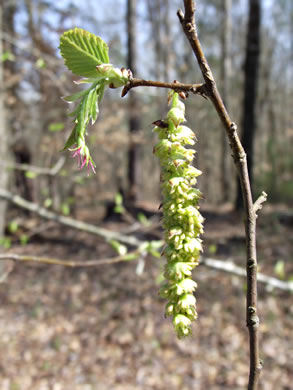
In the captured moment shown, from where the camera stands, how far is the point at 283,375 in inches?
163

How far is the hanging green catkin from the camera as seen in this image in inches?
24.4

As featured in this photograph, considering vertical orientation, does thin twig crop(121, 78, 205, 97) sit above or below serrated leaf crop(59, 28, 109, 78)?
below

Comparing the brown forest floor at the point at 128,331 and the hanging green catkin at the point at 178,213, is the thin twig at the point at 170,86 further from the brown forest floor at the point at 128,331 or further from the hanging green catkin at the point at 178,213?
the brown forest floor at the point at 128,331

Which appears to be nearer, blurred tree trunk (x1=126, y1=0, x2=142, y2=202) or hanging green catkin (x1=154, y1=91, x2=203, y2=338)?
hanging green catkin (x1=154, y1=91, x2=203, y2=338)

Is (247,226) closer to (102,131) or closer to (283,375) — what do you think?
(283,375)

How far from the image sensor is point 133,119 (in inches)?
357

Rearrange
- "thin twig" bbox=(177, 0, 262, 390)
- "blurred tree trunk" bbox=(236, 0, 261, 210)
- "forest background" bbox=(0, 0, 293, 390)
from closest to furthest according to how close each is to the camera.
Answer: "thin twig" bbox=(177, 0, 262, 390) < "forest background" bbox=(0, 0, 293, 390) < "blurred tree trunk" bbox=(236, 0, 261, 210)

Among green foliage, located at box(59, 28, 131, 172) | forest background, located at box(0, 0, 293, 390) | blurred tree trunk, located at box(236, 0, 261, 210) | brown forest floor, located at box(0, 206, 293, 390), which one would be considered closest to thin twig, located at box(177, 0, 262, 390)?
green foliage, located at box(59, 28, 131, 172)

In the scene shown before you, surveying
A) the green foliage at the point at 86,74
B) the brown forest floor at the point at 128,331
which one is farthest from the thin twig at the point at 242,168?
the brown forest floor at the point at 128,331

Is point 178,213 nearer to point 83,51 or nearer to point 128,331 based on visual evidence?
point 83,51

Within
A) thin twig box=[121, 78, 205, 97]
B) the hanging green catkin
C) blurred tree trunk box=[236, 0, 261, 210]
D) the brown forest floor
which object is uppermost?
blurred tree trunk box=[236, 0, 261, 210]

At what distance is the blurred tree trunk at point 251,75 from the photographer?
312 inches

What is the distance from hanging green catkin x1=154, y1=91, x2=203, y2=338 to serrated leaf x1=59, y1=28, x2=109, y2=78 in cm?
16

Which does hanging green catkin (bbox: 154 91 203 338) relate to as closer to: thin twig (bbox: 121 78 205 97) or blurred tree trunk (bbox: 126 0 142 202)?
thin twig (bbox: 121 78 205 97)
